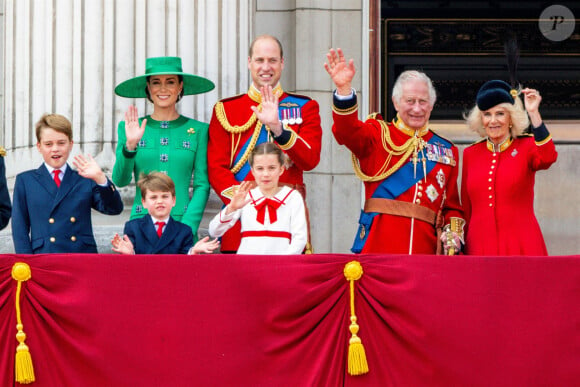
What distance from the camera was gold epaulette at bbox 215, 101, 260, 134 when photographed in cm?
654

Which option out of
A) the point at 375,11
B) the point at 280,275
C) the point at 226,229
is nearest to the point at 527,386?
the point at 280,275

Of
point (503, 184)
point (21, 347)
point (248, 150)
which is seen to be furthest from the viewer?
point (248, 150)

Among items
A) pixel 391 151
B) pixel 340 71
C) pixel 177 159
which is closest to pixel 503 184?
pixel 391 151

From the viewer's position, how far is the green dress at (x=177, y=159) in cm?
648

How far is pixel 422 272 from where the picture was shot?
5367 millimetres

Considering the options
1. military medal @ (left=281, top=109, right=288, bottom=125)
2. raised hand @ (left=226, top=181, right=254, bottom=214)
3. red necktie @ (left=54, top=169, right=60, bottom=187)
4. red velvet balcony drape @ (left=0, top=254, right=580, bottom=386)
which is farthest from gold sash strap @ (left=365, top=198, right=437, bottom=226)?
red necktie @ (left=54, top=169, right=60, bottom=187)

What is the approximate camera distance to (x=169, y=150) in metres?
6.54

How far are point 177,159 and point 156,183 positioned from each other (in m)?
0.50

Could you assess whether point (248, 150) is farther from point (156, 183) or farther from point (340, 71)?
point (340, 71)

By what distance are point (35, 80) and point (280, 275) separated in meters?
2.93

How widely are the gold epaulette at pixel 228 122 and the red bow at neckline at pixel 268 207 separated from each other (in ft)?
2.10

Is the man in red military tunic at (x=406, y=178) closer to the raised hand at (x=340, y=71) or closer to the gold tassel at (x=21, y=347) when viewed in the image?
the raised hand at (x=340, y=71)

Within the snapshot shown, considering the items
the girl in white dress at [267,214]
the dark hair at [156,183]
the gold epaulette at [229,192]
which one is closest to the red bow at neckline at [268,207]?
the girl in white dress at [267,214]

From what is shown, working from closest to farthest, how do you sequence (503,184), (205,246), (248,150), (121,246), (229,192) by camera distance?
(205,246)
(121,246)
(503,184)
(229,192)
(248,150)
